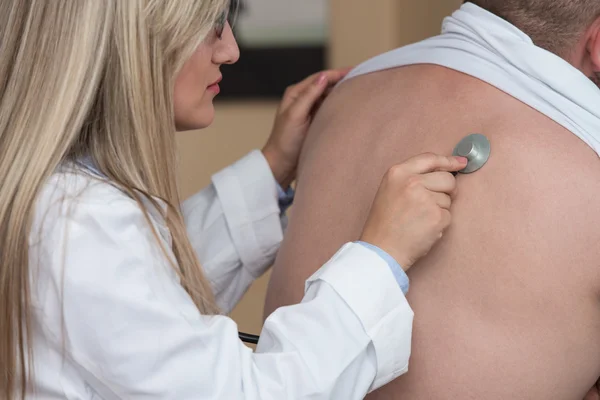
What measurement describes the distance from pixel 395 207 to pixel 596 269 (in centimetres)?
26

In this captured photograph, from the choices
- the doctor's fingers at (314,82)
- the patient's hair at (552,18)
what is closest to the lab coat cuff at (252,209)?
the doctor's fingers at (314,82)

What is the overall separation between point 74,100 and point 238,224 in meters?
0.57

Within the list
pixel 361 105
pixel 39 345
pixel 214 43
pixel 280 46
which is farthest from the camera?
pixel 280 46

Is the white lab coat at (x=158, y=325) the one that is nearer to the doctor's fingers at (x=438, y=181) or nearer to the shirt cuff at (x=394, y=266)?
the shirt cuff at (x=394, y=266)

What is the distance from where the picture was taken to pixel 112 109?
117 centimetres

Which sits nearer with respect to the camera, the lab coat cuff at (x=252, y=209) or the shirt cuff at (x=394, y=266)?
the shirt cuff at (x=394, y=266)

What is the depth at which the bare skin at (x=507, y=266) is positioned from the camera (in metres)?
1.15

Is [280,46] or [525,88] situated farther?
[280,46]

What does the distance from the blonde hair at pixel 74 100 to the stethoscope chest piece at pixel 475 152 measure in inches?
14.9

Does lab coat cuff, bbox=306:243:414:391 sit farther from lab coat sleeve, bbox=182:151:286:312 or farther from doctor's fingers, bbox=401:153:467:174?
lab coat sleeve, bbox=182:151:286:312

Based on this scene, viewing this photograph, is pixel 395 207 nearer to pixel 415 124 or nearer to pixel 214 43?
pixel 415 124

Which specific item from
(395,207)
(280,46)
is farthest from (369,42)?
(395,207)

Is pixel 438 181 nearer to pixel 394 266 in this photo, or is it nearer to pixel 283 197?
pixel 394 266

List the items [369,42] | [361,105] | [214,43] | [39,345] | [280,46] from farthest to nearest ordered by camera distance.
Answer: [280,46], [369,42], [361,105], [214,43], [39,345]
